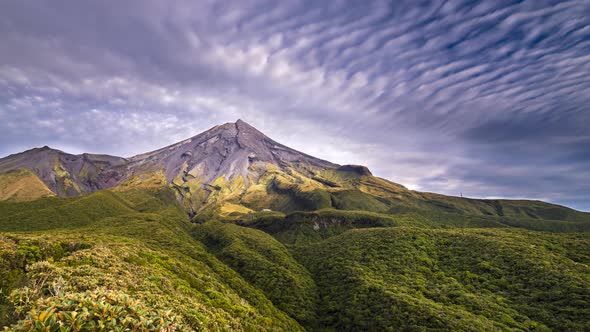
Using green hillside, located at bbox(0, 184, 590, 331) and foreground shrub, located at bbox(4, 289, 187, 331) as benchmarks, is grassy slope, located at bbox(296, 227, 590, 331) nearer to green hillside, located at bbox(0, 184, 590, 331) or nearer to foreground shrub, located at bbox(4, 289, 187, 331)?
green hillside, located at bbox(0, 184, 590, 331)

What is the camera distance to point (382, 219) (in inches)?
4852

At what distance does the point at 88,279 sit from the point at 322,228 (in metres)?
125

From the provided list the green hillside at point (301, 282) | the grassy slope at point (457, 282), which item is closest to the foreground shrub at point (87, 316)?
the green hillside at point (301, 282)

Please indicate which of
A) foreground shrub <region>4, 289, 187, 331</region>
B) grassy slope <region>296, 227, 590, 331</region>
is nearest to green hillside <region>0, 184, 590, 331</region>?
foreground shrub <region>4, 289, 187, 331</region>

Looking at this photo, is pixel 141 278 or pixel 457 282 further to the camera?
pixel 457 282

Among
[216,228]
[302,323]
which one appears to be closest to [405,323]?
[302,323]

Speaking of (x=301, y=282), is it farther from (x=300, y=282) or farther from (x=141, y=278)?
(x=141, y=278)

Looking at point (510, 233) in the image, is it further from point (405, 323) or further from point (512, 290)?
point (405, 323)

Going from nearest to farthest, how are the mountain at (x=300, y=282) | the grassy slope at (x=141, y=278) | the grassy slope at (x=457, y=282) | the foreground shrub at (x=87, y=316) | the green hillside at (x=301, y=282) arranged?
the foreground shrub at (x=87, y=316) < the mountain at (x=300, y=282) < the green hillside at (x=301, y=282) < the grassy slope at (x=141, y=278) < the grassy slope at (x=457, y=282)

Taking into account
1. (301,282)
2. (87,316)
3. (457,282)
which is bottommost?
(301,282)

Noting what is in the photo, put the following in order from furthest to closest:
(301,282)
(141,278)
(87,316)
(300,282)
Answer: (301,282) → (300,282) → (141,278) → (87,316)

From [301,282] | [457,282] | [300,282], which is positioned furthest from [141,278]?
[457,282]

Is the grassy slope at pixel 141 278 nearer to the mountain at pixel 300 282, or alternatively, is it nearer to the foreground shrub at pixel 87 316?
the mountain at pixel 300 282

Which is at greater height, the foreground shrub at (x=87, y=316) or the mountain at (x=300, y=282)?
the foreground shrub at (x=87, y=316)
